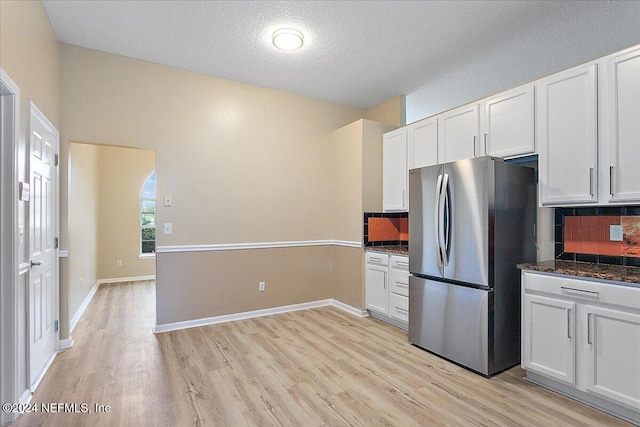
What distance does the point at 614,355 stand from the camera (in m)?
1.98

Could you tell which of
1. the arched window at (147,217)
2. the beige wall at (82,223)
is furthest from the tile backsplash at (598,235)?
the arched window at (147,217)

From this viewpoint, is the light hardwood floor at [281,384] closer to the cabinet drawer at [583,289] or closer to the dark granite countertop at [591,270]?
the cabinet drawer at [583,289]

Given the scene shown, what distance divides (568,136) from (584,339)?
142 cm

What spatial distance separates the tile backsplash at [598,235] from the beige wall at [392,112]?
91.0 inches

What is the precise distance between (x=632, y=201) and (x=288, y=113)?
3590 mm

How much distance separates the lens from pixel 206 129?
383 cm

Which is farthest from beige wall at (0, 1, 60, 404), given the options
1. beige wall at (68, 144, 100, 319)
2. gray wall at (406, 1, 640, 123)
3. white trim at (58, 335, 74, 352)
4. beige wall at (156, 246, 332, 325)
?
gray wall at (406, 1, 640, 123)

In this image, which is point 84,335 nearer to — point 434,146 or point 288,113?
point 288,113

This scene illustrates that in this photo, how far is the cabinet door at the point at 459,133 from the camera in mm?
3070

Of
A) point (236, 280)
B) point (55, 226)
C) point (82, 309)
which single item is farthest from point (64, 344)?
point (236, 280)

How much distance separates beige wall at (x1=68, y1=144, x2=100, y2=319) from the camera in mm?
3990

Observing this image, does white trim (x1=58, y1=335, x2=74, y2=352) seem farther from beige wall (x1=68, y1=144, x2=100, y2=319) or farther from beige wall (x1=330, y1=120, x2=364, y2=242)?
beige wall (x1=330, y1=120, x2=364, y2=242)

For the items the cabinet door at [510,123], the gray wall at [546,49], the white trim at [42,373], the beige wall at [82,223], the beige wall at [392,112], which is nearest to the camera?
the white trim at [42,373]

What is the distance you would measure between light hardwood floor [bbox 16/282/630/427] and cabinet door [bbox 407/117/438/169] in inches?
75.6
